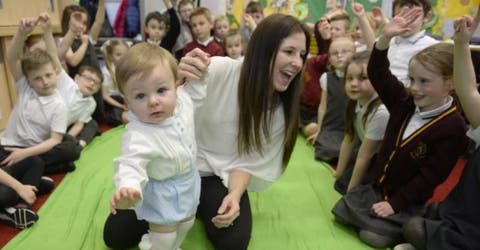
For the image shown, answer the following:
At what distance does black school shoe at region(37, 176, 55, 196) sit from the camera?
1.75 metres

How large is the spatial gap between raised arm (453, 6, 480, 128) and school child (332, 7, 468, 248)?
0.13m

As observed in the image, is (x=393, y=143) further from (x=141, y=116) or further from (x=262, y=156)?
(x=141, y=116)

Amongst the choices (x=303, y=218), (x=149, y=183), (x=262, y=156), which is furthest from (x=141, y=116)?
(x=303, y=218)

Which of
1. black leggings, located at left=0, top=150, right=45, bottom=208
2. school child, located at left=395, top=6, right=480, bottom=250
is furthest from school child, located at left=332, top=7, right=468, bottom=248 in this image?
black leggings, located at left=0, top=150, right=45, bottom=208

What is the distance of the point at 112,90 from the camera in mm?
3109

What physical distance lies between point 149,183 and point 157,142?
139 mm

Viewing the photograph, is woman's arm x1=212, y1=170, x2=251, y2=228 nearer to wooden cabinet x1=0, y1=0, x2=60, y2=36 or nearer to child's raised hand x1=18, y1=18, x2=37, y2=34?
child's raised hand x1=18, y1=18, x2=37, y2=34

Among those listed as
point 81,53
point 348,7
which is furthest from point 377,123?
point 348,7

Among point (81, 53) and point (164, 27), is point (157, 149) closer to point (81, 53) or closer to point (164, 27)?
point (81, 53)

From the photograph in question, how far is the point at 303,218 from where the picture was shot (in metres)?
1.64

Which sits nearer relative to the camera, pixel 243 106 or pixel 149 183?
pixel 149 183

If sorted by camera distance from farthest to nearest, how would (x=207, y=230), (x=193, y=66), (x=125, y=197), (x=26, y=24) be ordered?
1. (x=26, y=24)
2. (x=207, y=230)
3. (x=193, y=66)
4. (x=125, y=197)

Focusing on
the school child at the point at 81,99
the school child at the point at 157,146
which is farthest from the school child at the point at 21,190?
the school child at the point at 157,146

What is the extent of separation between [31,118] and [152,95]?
1209mm
